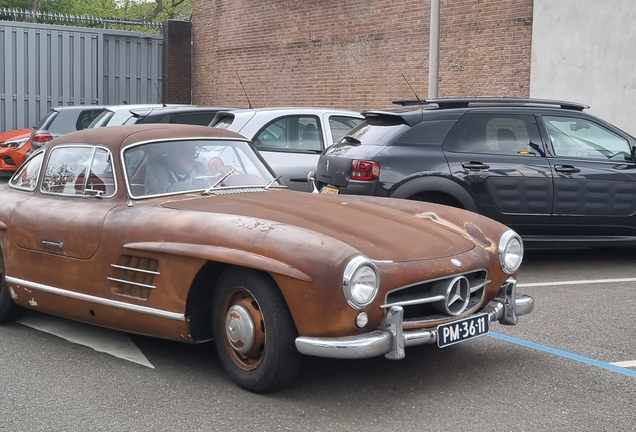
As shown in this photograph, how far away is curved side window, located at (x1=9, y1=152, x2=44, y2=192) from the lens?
20.8 ft

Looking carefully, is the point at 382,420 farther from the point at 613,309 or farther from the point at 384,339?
the point at 613,309

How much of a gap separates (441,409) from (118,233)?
2281 millimetres

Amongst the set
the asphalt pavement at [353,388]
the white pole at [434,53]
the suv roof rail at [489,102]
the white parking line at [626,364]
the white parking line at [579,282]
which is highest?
the white pole at [434,53]

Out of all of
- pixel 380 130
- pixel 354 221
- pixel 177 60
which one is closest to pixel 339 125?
pixel 380 130

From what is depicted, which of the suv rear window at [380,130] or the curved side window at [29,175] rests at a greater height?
the suv rear window at [380,130]

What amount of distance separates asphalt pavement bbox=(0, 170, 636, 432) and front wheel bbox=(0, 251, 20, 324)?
3.5 inches

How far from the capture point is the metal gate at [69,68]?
23.3 metres

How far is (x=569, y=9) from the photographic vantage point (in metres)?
14.0

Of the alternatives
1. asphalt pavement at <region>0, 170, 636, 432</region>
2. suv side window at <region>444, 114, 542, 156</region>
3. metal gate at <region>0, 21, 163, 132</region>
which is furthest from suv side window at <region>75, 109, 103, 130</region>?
asphalt pavement at <region>0, 170, 636, 432</region>

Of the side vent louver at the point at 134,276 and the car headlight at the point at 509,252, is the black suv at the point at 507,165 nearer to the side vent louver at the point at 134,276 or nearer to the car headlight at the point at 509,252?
the car headlight at the point at 509,252

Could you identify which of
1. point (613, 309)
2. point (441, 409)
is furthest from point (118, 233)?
point (613, 309)

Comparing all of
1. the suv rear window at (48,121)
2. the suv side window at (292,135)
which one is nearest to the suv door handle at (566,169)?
the suv side window at (292,135)

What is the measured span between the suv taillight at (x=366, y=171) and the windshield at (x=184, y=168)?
2.26m

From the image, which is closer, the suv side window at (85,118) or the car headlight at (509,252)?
the car headlight at (509,252)
